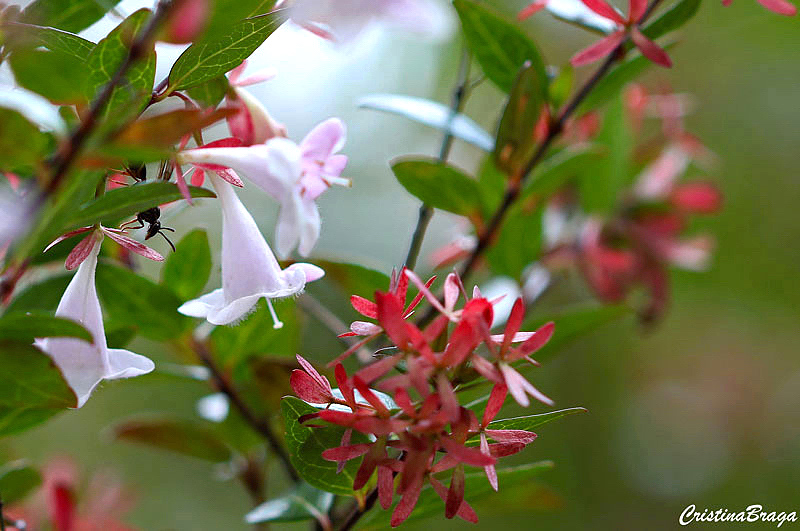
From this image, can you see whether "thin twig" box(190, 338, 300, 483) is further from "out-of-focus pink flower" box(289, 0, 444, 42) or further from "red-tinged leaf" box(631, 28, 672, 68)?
"red-tinged leaf" box(631, 28, 672, 68)

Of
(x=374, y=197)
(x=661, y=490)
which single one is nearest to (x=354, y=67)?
(x=374, y=197)

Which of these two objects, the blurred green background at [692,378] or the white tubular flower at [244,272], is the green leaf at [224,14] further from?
the blurred green background at [692,378]

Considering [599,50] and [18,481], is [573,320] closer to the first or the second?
[599,50]

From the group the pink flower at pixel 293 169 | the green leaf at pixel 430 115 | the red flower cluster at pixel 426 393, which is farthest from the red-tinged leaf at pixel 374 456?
the green leaf at pixel 430 115

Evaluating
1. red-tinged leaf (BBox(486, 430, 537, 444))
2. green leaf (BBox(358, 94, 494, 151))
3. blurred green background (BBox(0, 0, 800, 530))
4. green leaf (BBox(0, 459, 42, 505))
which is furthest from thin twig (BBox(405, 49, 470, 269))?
blurred green background (BBox(0, 0, 800, 530))

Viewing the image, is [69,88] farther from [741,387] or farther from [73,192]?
[741,387]

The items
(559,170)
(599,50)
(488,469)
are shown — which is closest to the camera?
(488,469)

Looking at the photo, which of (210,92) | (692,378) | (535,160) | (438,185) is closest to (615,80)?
(535,160)
